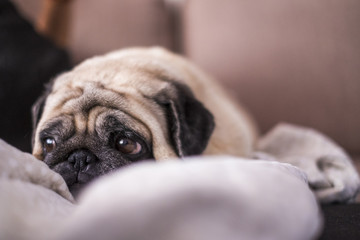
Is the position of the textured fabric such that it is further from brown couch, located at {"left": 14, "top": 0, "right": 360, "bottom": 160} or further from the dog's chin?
the dog's chin

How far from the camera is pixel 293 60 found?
2.43 metres

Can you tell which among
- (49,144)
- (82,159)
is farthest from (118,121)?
(49,144)

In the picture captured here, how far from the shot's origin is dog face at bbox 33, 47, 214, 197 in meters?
1.19

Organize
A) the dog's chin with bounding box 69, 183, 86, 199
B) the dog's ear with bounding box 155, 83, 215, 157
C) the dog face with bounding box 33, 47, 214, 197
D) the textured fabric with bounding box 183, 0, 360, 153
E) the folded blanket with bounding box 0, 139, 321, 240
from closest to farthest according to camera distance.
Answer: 1. the folded blanket with bounding box 0, 139, 321, 240
2. the dog's chin with bounding box 69, 183, 86, 199
3. the dog face with bounding box 33, 47, 214, 197
4. the dog's ear with bounding box 155, 83, 215, 157
5. the textured fabric with bounding box 183, 0, 360, 153

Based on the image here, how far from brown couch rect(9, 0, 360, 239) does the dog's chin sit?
4.98 ft

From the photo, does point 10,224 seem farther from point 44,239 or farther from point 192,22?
point 192,22

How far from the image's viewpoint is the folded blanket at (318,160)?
126 cm

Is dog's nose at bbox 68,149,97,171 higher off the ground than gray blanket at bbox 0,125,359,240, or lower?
lower

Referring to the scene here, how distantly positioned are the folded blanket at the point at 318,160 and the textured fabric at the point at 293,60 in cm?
46

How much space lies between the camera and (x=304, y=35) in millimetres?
2422

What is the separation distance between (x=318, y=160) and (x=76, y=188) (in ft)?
3.54

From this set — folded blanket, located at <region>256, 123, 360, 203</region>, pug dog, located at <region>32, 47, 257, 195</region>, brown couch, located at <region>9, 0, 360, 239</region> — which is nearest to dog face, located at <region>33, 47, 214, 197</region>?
pug dog, located at <region>32, 47, 257, 195</region>

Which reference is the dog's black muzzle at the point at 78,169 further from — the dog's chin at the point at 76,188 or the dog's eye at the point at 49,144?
the dog's eye at the point at 49,144

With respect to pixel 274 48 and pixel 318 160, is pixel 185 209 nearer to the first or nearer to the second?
pixel 318 160
